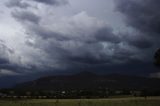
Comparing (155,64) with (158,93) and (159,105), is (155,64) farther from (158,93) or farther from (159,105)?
(158,93)

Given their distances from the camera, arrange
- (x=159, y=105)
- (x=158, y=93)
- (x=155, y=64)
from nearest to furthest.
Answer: (x=159, y=105) < (x=155, y=64) < (x=158, y=93)

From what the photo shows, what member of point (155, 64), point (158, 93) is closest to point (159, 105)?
point (155, 64)

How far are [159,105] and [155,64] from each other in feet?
115

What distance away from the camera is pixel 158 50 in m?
94.6

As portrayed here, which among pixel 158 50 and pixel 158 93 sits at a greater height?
pixel 158 50

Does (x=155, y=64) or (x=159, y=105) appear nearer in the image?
(x=159, y=105)

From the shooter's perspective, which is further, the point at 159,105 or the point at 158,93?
the point at 158,93

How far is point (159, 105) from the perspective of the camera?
198ft

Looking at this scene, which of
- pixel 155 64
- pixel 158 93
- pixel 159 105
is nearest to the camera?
pixel 159 105

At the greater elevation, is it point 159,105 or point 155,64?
point 155,64

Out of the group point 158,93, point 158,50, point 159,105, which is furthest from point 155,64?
point 158,93

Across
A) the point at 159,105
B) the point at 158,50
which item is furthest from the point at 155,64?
the point at 159,105

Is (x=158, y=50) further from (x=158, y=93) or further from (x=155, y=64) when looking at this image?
(x=158, y=93)

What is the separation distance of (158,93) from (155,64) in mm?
56036
